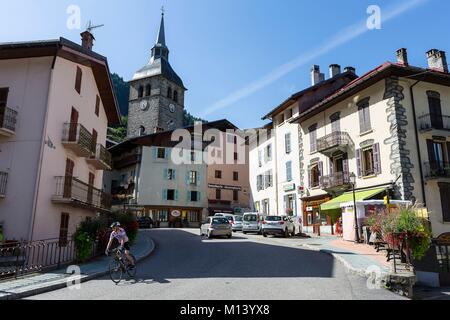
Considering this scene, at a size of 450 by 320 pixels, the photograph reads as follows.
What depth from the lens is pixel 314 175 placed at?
30656 millimetres

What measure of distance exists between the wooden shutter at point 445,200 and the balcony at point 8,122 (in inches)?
934

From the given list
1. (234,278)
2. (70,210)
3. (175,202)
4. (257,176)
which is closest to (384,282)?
(234,278)

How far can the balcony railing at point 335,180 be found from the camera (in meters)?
25.7

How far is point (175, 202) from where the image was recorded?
4478 centimetres

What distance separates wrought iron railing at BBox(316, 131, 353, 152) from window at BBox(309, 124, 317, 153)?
1.48m

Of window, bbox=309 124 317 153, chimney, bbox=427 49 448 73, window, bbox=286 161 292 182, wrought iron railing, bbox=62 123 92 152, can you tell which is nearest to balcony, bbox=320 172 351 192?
window, bbox=309 124 317 153

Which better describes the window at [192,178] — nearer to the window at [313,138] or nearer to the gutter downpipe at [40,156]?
the window at [313,138]

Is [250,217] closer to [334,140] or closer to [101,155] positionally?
[334,140]

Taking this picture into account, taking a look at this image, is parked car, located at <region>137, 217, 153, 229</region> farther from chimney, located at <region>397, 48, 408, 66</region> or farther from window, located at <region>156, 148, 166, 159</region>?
chimney, located at <region>397, 48, 408, 66</region>

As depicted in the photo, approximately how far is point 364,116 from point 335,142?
9.66 ft

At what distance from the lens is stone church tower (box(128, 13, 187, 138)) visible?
6400 cm

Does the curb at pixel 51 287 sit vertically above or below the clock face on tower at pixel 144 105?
below

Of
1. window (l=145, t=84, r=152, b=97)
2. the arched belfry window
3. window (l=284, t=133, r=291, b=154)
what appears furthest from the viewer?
the arched belfry window

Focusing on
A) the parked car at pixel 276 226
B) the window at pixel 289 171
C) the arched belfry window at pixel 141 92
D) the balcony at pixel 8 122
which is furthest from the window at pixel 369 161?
the arched belfry window at pixel 141 92
